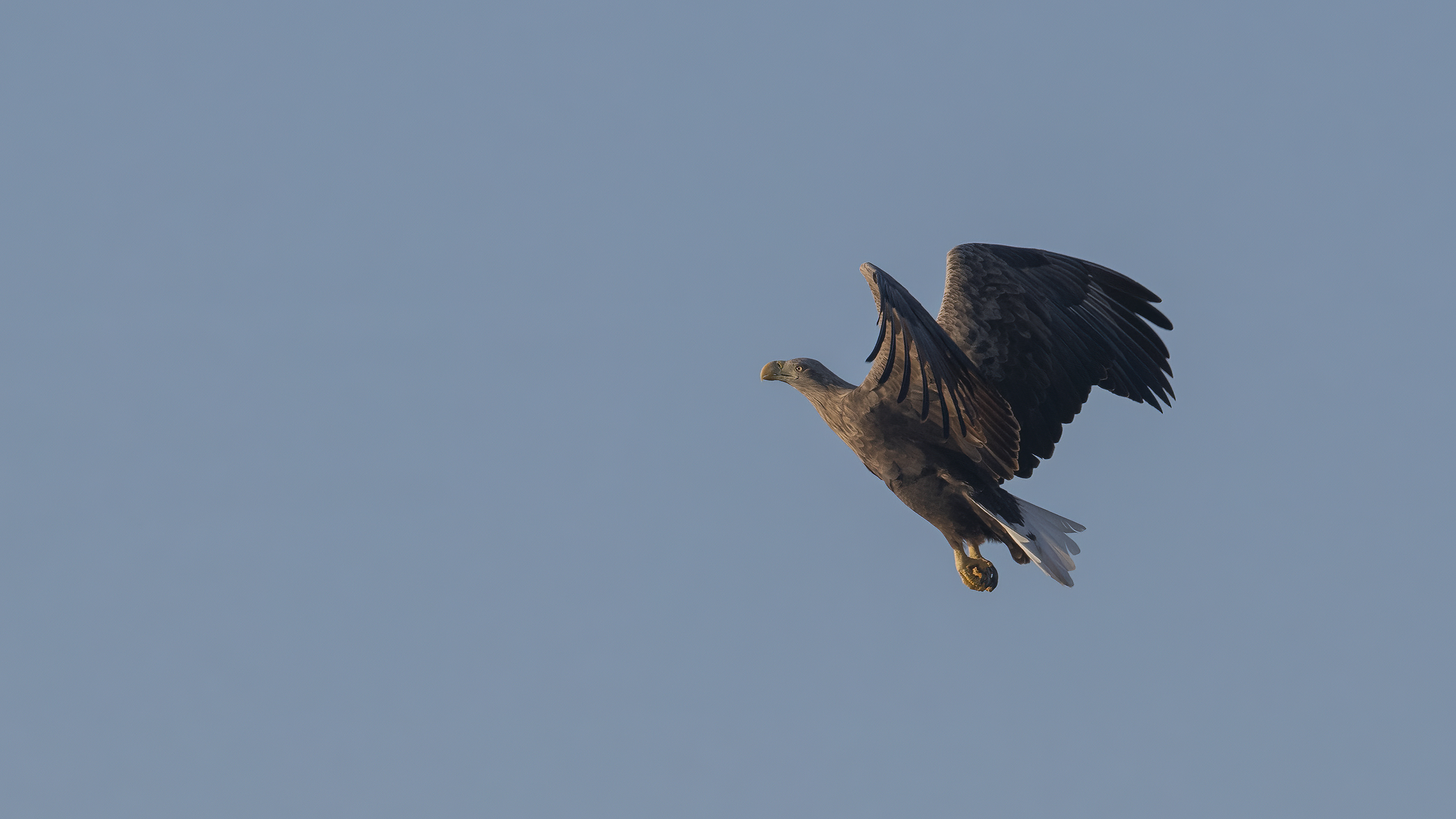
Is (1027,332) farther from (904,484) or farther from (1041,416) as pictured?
(904,484)

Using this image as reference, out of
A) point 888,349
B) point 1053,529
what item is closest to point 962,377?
point 888,349

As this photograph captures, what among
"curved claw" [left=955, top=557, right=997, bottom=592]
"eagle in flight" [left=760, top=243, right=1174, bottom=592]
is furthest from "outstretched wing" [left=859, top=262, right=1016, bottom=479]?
"curved claw" [left=955, top=557, right=997, bottom=592]

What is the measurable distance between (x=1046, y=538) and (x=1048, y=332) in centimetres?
128

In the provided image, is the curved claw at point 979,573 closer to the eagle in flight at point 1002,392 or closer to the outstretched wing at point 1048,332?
the eagle in flight at point 1002,392

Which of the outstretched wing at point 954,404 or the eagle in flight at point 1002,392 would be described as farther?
the eagle in flight at point 1002,392

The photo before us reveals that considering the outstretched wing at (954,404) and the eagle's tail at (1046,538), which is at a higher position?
the outstretched wing at (954,404)

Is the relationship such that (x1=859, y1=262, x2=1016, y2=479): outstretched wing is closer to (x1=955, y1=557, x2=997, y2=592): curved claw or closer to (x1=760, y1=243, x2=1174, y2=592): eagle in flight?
(x1=760, y1=243, x2=1174, y2=592): eagle in flight

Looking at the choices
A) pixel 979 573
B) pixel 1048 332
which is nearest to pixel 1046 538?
pixel 979 573

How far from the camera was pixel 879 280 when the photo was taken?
8.98 meters

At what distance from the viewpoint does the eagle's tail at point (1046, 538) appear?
9766mm

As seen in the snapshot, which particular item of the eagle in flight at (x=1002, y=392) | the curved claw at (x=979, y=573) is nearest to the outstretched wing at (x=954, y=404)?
the eagle in flight at (x=1002, y=392)

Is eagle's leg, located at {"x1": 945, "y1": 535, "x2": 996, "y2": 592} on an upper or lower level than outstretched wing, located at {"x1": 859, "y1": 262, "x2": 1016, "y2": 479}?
lower

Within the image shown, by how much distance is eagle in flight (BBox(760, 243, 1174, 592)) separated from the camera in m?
10.1

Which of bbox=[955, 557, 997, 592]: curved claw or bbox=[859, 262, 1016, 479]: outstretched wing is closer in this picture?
bbox=[859, 262, 1016, 479]: outstretched wing
